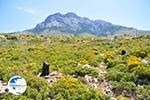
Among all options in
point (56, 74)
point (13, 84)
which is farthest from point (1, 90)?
point (56, 74)

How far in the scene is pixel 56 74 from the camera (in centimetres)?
2477

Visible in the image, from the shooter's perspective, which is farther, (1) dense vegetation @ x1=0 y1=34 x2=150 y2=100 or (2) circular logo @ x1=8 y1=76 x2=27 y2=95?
(1) dense vegetation @ x1=0 y1=34 x2=150 y2=100

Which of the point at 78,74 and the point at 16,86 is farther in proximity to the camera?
the point at 78,74

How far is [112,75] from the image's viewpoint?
24.6 meters

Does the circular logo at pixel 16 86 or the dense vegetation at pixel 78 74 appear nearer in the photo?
the circular logo at pixel 16 86

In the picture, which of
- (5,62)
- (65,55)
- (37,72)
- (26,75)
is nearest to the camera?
(26,75)

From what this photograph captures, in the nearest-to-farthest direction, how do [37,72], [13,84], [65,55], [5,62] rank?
[13,84] → [37,72] → [5,62] → [65,55]

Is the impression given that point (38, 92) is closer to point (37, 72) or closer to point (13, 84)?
point (13, 84)

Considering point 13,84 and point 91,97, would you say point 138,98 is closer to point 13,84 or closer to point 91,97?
point 91,97

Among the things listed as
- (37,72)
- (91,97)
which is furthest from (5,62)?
(91,97)

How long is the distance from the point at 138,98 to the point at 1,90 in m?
8.26

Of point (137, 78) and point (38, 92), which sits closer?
point (38, 92)

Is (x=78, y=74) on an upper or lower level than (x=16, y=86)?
lower

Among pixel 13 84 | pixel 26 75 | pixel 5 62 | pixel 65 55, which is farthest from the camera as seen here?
pixel 65 55
